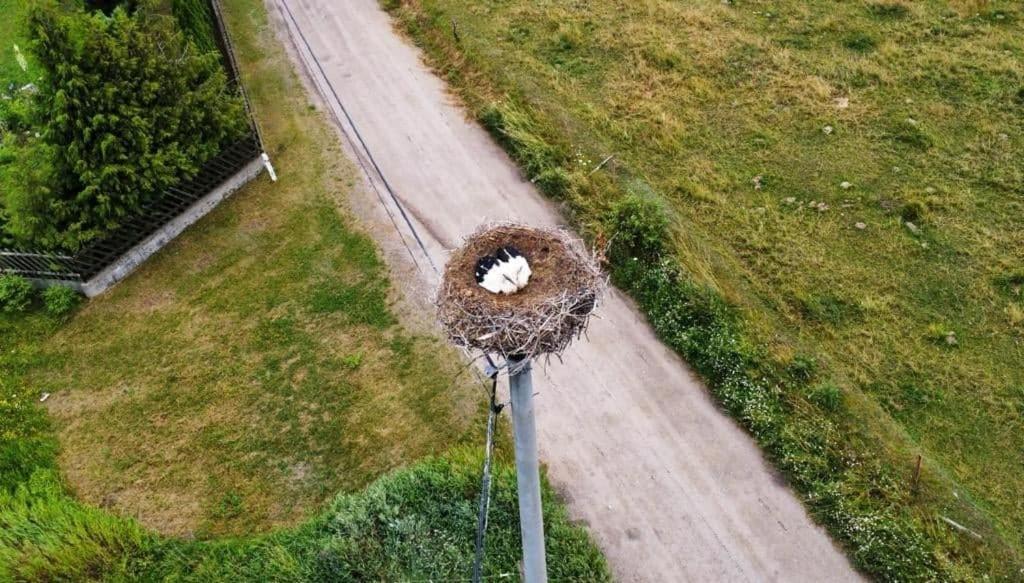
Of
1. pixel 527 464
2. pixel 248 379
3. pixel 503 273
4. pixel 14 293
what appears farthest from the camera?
pixel 14 293

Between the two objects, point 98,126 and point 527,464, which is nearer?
point 527,464

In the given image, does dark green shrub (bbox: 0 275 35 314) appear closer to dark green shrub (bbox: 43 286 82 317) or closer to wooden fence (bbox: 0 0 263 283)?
wooden fence (bbox: 0 0 263 283)

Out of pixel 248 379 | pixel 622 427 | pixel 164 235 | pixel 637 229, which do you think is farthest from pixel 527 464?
pixel 164 235

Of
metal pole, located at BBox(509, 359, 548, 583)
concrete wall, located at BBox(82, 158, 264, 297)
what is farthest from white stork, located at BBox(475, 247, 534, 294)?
concrete wall, located at BBox(82, 158, 264, 297)

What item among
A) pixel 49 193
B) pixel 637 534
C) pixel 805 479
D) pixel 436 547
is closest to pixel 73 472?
pixel 49 193

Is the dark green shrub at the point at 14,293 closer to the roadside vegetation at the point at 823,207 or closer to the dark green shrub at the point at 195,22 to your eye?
the dark green shrub at the point at 195,22

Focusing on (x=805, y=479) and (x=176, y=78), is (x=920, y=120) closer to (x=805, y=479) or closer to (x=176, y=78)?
(x=805, y=479)

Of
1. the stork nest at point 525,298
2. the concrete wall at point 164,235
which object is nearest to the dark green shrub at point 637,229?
the stork nest at point 525,298

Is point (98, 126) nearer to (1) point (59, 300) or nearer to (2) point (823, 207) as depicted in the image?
(1) point (59, 300)
